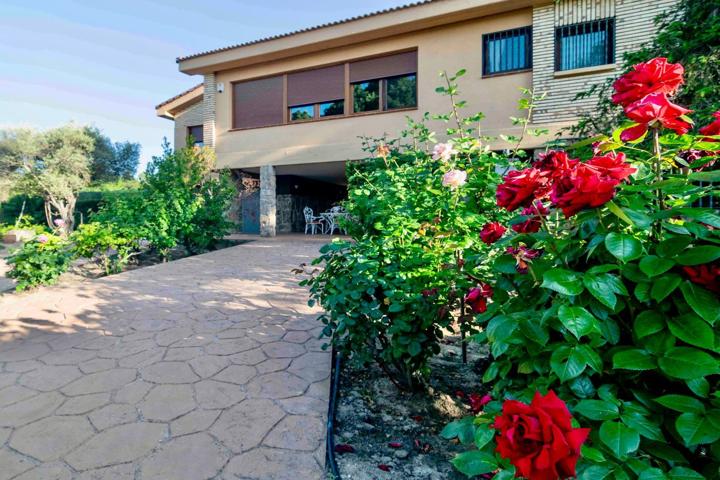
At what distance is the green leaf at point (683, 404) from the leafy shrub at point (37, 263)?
6.06 metres

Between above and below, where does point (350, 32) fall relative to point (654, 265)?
above

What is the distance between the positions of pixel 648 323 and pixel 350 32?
1068cm

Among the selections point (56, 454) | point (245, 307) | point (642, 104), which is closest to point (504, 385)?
point (642, 104)

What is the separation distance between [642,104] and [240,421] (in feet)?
7.24

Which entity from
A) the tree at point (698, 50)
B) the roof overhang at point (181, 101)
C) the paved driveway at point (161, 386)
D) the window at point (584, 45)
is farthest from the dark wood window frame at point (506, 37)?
the roof overhang at point (181, 101)

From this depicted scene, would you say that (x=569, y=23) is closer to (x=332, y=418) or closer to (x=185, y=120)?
(x=332, y=418)

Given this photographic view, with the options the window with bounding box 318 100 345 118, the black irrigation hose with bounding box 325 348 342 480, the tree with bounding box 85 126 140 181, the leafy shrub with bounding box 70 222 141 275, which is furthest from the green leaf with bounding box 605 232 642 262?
the tree with bounding box 85 126 140 181

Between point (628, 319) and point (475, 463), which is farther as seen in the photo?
point (628, 319)

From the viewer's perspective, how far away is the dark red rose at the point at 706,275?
2.62 feet

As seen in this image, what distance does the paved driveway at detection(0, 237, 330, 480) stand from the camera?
1728mm

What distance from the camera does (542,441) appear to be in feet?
2.02

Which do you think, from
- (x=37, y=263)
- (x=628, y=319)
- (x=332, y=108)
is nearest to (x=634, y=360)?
(x=628, y=319)

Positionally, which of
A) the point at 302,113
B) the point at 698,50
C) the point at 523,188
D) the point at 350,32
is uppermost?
the point at 350,32

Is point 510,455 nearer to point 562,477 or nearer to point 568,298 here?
point 562,477
